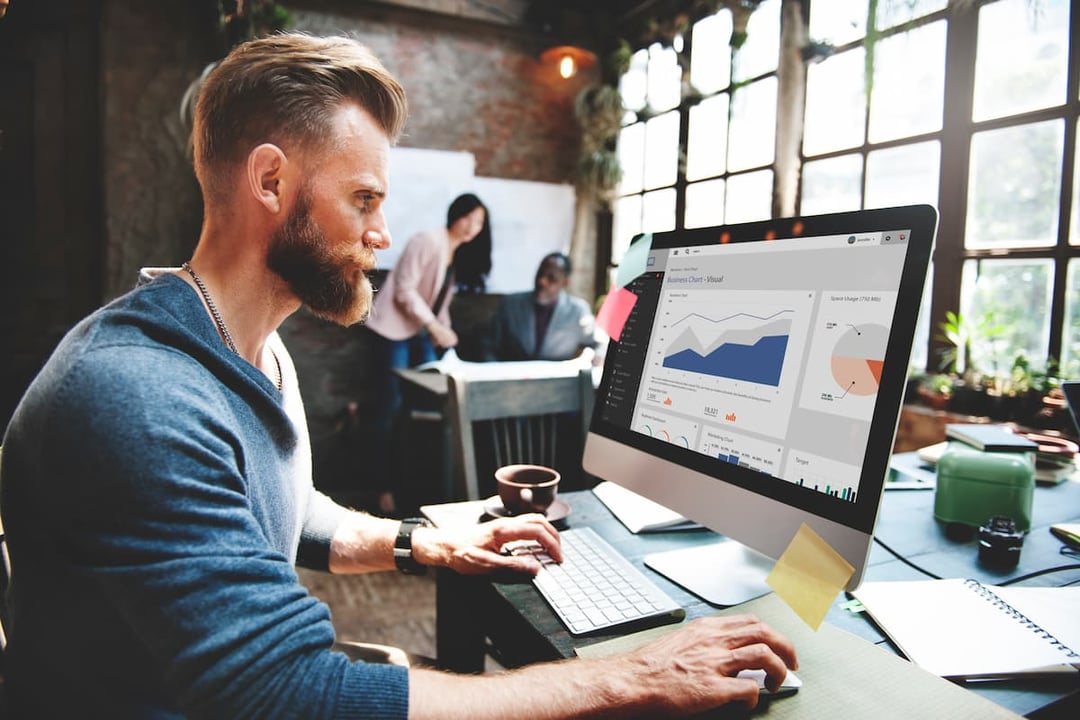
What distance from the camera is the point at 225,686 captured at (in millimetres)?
575

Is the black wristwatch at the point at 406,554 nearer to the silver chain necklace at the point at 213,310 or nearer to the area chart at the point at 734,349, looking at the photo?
the silver chain necklace at the point at 213,310

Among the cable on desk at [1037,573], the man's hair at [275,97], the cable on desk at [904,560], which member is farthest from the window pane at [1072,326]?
the man's hair at [275,97]

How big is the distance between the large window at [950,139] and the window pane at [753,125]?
11 millimetres

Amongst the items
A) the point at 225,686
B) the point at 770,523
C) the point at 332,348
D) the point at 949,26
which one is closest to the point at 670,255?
the point at 770,523

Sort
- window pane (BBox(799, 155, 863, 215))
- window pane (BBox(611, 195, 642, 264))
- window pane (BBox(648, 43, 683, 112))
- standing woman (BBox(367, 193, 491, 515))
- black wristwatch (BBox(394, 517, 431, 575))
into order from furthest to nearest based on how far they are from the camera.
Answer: window pane (BBox(611, 195, 642, 264))
window pane (BBox(648, 43, 683, 112))
standing woman (BBox(367, 193, 491, 515))
window pane (BBox(799, 155, 863, 215))
black wristwatch (BBox(394, 517, 431, 575))

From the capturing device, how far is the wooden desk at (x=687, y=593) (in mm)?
700

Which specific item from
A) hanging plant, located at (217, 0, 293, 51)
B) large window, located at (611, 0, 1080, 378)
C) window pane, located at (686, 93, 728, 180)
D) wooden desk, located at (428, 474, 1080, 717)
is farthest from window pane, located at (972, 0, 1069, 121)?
hanging plant, located at (217, 0, 293, 51)

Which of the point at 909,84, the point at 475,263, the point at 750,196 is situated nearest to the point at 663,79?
the point at 750,196

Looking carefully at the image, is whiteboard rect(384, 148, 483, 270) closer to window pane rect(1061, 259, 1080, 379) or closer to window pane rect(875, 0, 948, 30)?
window pane rect(875, 0, 948, 30)

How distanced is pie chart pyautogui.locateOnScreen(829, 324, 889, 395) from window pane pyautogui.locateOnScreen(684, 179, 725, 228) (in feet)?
9.96

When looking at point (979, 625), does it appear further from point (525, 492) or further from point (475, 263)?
point (475, 263)

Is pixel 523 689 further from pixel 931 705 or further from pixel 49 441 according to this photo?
pixel 49 441

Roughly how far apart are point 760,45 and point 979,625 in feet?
11.3

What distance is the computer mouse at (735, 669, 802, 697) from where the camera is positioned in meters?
0.67
